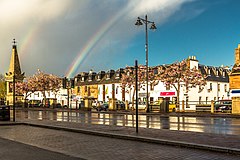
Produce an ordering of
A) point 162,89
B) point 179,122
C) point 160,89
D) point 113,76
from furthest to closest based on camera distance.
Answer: point 113,76 → point 160,89 → point 162,89 → point 179,122

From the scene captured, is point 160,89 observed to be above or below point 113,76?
below

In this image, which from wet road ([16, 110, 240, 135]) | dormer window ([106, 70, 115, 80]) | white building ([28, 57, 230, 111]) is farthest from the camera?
dormer window ([106, 70, 115, 80])

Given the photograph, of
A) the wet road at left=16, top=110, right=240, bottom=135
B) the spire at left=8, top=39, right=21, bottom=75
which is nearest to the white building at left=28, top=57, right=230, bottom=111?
the spire at left=8, top=39, right=21, bottom=75

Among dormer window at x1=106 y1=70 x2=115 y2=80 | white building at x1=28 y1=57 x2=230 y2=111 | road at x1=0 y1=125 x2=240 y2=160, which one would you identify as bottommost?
road at x1=0 y1=125 x2=240 y2=160

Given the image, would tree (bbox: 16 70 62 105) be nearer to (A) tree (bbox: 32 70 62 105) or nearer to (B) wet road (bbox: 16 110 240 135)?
(A) tree (bbox: 32 70 62 105)

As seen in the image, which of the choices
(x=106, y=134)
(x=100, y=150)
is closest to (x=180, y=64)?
(x=106, y=134)

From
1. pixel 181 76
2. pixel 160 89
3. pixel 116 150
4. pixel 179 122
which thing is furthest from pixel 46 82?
pixel 116 150

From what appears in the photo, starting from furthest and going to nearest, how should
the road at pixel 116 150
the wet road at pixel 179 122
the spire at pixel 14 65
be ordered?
the spire at pixel 14 65 < the wet road at pixel 179 122 < the road at pixel 116 150

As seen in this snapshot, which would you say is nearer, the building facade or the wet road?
the wet road

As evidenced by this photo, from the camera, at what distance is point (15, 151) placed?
33.4 feet

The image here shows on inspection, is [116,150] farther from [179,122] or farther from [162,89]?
[162,89]

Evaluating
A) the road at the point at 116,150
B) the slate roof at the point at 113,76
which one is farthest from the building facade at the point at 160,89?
the road at the point at 116,150

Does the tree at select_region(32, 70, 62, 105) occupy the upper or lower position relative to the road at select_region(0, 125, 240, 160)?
upper

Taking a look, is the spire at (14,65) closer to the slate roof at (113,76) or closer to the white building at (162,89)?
the white building at (162,89)
